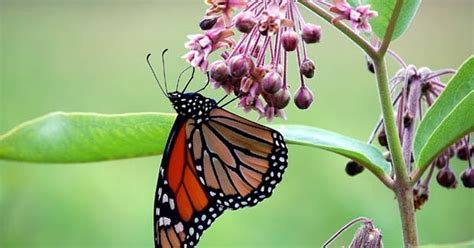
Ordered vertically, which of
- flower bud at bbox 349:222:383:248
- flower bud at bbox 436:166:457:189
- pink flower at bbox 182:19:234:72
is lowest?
flower bud at bbox 349:222:383:248

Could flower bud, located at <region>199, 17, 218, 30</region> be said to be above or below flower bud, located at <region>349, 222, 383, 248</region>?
above

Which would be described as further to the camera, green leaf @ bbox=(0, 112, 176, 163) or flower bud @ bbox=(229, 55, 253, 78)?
green leaf @ bbox=(0, 112, 176, 163)

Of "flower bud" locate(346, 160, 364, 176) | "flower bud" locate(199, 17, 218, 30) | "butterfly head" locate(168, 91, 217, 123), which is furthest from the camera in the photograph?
"butterfly head" locate(168, 91, 217, 123)

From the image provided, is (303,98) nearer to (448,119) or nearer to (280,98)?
(280,98)

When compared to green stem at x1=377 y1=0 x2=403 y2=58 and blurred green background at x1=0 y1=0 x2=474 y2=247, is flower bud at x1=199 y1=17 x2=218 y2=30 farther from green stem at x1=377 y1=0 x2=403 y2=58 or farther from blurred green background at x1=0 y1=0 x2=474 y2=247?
blurred green background at x1=0 y1=0 x2=474 y2=247

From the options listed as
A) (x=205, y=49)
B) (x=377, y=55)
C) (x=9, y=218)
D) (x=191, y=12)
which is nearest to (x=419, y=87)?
(x=377, y=55)

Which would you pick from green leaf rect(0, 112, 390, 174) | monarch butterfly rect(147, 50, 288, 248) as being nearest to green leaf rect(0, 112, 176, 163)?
green leaf rect(0, 112, 390, 174)

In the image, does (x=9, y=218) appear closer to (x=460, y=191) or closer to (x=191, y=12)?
(x=460, y=191)
